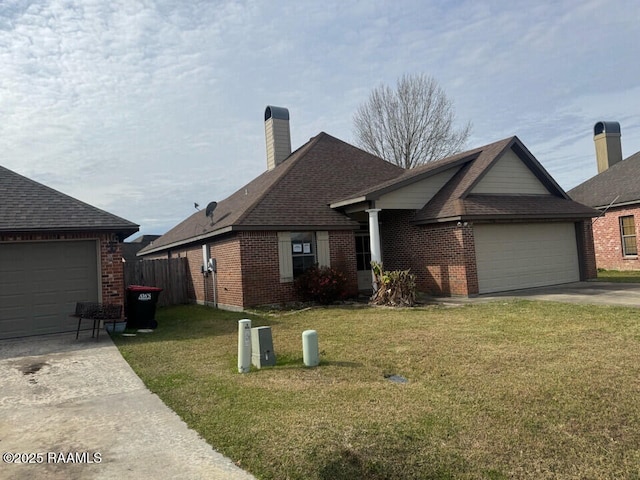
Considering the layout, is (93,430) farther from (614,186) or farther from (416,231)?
(614,186)

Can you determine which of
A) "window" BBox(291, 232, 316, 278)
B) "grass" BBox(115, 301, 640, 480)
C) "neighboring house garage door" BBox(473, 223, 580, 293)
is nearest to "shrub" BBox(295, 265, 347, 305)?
"window" BBox(291, 232, 316, 278)

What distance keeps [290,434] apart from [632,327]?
6.75 meters

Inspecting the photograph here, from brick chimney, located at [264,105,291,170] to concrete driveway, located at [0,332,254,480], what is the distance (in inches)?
591

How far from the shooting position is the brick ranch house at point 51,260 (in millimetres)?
10758

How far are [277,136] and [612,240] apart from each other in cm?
1619

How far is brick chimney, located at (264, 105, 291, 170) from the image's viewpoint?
70.0 ft

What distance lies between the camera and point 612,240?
21719mm

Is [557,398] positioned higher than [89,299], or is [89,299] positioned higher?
[89,299]

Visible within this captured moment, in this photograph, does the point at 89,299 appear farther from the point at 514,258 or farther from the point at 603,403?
the point at 514,258

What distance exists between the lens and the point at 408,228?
15898 mm

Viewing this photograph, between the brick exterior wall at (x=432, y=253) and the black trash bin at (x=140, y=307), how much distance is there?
8.41 meters

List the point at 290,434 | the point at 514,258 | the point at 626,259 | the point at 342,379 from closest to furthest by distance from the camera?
the point at 290,434, the point at 342,379, the point at 514,258, the point at 626,259

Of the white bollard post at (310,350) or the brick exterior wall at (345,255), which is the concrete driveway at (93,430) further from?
the brick exterior wall at (345,255)

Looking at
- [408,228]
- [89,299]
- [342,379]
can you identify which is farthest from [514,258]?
[89,299]
